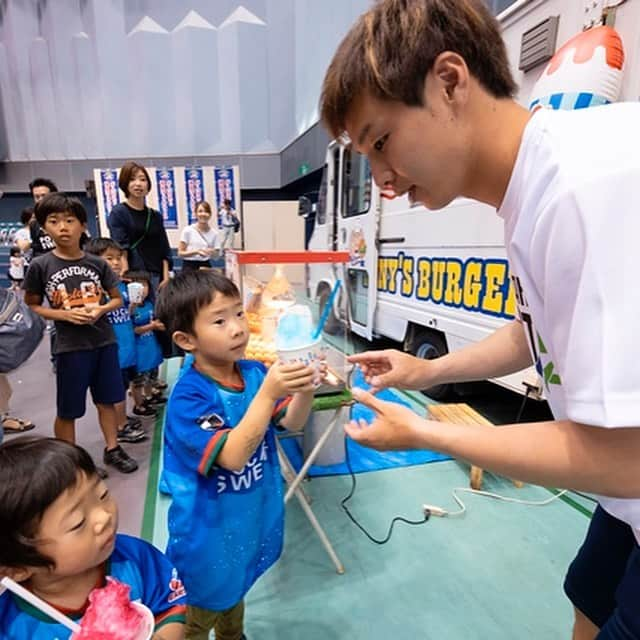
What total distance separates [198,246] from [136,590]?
141 inches

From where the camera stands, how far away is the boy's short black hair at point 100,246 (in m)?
2.71

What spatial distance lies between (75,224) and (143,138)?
29.0 ft

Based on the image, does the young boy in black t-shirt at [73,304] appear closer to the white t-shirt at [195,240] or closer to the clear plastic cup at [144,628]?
the clear plastic cup at [144,628]

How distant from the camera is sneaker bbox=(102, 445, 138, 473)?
2.33 meters

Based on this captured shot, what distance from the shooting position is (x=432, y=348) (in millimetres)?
3143

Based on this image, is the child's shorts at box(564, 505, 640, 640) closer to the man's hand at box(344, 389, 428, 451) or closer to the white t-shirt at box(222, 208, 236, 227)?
the man's hand at box(344, 389, 428, 451)

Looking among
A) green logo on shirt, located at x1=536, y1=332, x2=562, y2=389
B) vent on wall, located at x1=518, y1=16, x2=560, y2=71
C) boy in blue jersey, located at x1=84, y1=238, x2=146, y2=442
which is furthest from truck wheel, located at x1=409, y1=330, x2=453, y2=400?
green logo on shirt, located at x1=536, y1=332, x2=562, y2=389

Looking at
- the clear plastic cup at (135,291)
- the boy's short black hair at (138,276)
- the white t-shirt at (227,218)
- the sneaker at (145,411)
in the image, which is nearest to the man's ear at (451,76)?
the clear plastic cup at (135,291)

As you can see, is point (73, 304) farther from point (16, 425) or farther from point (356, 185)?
point (356, 185)

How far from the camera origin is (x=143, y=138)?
9477 mm

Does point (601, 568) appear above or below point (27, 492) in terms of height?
below

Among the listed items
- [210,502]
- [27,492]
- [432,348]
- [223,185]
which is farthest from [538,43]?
[223,185]

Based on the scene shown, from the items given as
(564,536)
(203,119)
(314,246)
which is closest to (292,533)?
(564,536)

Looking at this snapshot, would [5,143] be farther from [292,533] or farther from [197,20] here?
[292,533]
